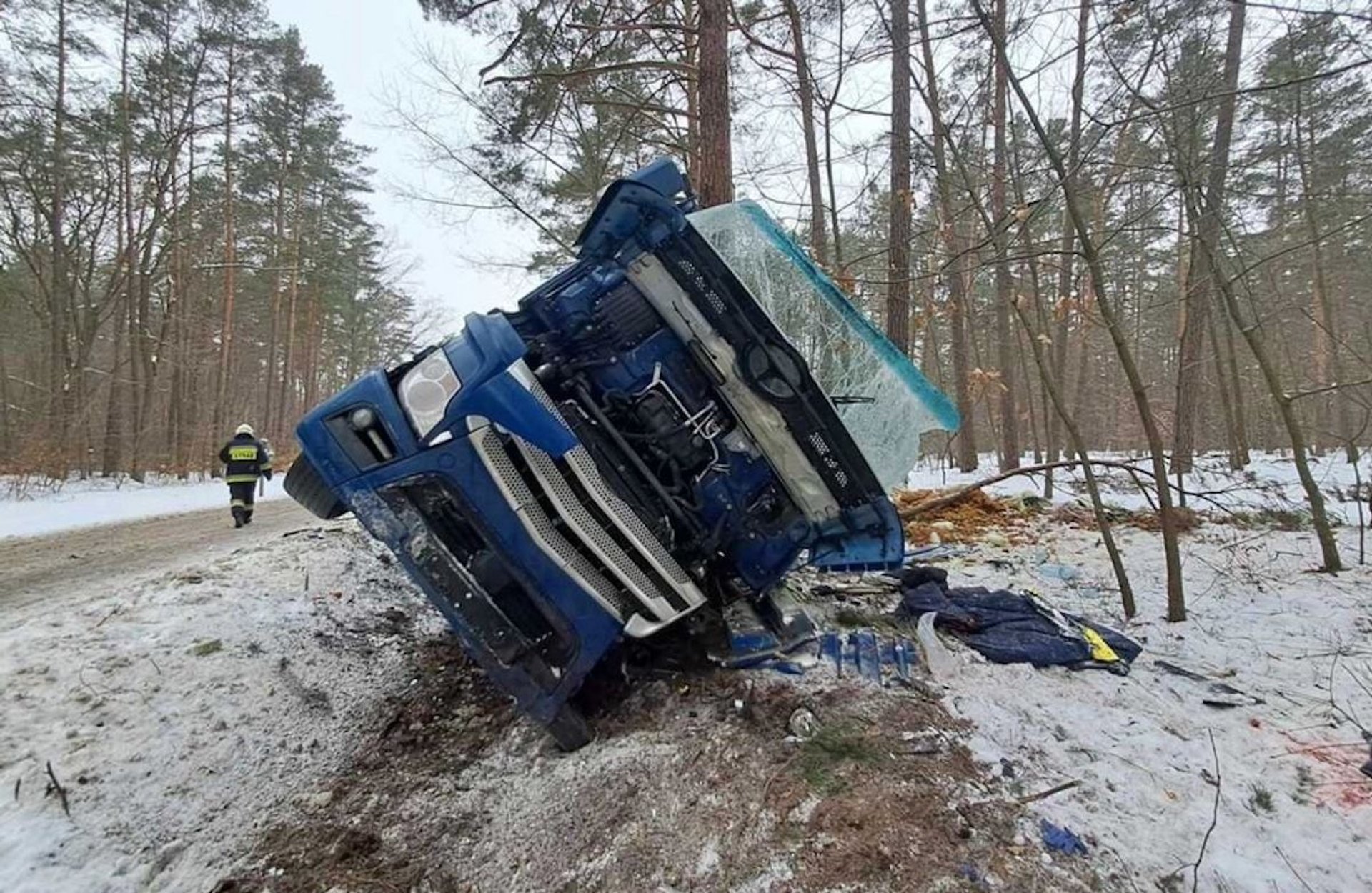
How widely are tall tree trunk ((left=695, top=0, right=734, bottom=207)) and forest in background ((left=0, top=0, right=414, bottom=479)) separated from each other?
719cm

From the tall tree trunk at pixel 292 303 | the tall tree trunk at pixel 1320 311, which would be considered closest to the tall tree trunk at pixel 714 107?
the tall tree trunk at pixel 1320 311

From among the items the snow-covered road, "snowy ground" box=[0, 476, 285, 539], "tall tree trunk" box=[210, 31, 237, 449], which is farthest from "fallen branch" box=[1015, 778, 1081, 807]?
"tall tree trunk" box=[210, 31, 237, 449]

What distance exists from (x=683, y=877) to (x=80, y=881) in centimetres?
185

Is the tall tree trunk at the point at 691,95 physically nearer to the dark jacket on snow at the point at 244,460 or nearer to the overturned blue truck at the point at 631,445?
the overturned blue truck at the point at 631,445

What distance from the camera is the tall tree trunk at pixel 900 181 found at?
7.40 m

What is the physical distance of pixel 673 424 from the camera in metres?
2.94

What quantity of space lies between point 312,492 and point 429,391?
0.89m

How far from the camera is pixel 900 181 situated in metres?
8.07

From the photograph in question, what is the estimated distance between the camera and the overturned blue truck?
8.65 ft

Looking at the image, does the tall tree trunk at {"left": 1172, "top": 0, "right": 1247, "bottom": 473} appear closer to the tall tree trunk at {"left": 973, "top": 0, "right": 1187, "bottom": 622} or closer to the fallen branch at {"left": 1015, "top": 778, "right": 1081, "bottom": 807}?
the tall tree trunk at {"left": 973, "top": 0, "right": 1187, "bottom": 622}

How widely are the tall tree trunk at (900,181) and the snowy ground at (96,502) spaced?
431 inches

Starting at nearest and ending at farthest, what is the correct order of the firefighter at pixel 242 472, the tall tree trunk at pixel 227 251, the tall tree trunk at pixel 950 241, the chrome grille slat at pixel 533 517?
1. the chrome grille slat at pixel 533 517
2. the tall tree trunk at pixel 950 241
3. the firefighter at pixel 242 472
4. the tall tree trunk at pixel 227 251

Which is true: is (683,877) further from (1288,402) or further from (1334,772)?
(1288,402)

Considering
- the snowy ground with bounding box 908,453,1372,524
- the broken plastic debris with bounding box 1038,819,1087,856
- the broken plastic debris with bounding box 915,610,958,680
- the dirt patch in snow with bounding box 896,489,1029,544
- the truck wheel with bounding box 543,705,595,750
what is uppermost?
the truck wheel with bounding box 543,705,595,750
